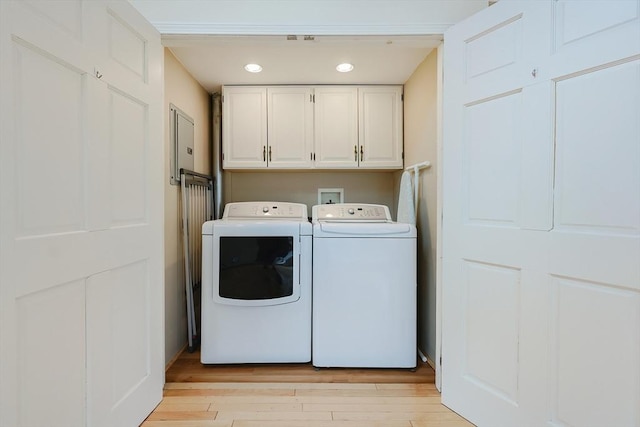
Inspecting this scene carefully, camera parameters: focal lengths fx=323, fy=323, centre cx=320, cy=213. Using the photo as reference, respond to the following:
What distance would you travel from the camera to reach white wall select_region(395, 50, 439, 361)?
205 cm

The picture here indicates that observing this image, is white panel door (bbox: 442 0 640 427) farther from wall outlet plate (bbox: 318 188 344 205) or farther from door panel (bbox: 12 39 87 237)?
door panel (bbox: 12 39 87 237)

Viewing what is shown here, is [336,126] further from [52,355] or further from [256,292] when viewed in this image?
[52,355]

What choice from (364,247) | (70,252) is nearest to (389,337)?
(364,247)

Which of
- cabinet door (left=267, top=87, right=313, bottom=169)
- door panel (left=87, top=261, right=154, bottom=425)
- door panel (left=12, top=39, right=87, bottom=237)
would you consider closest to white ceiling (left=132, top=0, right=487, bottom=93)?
door panel (left=12, top=39, right=87, bottom=237)

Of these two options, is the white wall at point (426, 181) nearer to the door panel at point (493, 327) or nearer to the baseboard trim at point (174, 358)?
the door panel at point (493, 327)

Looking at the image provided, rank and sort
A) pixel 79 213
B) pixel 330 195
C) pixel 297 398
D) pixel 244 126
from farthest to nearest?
pixel 330 195
pixel 244 126
pixel 297 398
pixel 79 213

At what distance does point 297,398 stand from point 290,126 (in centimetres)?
191

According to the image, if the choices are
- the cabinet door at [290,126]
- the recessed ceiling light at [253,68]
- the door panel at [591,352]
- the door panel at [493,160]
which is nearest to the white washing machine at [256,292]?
the cabinet door at [290,126]

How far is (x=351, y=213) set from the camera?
2.38m

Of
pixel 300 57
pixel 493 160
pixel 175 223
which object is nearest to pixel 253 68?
pixel 300 57

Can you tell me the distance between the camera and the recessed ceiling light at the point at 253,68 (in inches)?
89.2

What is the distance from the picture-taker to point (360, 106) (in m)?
2.60

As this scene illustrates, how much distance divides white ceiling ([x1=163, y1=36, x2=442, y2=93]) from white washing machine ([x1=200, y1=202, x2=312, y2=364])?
3.37ft

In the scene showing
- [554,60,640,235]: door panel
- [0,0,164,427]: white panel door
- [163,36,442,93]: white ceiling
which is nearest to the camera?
[0,0,164,427]: white panel door
